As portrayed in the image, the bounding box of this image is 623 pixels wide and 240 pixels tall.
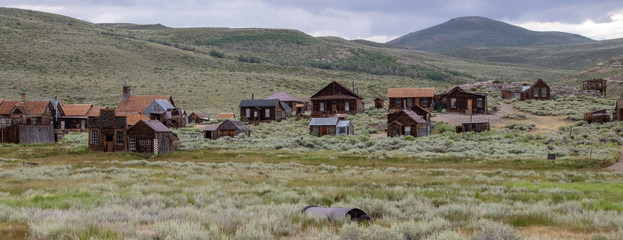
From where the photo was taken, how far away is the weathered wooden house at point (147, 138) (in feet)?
123

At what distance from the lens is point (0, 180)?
63.2ft

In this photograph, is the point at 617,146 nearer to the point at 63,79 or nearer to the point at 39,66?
the point at 63,79

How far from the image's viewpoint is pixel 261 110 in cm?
6831

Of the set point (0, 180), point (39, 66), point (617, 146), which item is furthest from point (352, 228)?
point (39, 66)

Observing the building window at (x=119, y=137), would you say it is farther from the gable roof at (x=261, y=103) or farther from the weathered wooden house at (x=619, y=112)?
the weathered wooden house at (x=619, y=112)

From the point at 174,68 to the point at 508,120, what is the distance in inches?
3350

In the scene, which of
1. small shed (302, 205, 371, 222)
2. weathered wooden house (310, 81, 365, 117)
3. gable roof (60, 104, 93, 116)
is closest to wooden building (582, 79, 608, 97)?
weathered wooden house (310, 81, 365, 117)

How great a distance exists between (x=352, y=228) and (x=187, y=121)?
209 feet

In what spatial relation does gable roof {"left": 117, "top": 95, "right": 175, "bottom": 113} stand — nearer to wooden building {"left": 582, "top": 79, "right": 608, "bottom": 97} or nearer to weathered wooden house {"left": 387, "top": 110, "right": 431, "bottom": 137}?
weathered wooden house {"left": 387, "top": 110, "right": 431, "bottom": 137}

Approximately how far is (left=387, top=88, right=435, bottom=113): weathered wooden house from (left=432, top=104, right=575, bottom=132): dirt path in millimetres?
3616

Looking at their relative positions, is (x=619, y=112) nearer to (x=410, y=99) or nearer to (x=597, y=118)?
(x=597, y=118)

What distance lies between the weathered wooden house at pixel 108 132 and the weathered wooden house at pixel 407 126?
25.4 metres

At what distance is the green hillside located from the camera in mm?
90656

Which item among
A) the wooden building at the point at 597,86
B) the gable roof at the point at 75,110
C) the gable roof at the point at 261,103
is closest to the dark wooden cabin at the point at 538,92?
the wooden building at the point at 597,86
